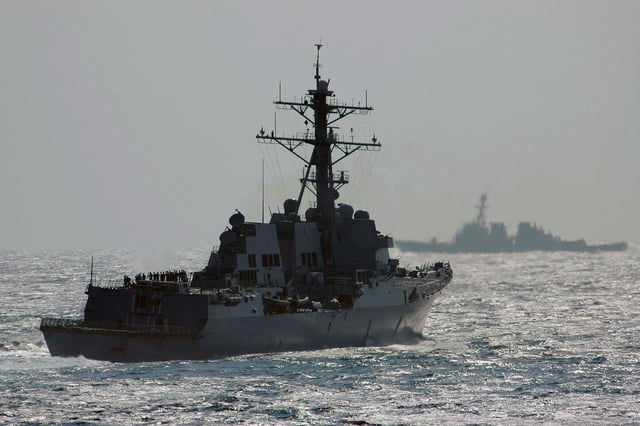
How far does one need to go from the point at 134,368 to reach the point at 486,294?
55537 millimetres

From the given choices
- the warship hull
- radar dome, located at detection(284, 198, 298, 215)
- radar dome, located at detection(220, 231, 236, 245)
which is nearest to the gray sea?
the warship hull

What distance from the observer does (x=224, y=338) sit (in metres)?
44.2

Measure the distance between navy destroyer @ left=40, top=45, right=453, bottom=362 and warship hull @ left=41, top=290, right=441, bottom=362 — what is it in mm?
43

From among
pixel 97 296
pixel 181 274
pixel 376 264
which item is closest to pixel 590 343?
pixel 376 264

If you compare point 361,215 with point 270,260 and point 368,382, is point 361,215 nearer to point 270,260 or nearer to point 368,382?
point 270,260

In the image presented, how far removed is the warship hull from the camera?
43.5m

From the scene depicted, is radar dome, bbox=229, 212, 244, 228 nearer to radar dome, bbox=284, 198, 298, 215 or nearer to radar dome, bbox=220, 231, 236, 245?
radar dome, bbox=220, 231, 236, 245

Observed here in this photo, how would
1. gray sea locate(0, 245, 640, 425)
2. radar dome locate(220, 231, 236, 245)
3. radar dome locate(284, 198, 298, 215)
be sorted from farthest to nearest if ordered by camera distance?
radar dome locate(284, 198, 298, 215)
radar dome locate(220, 231, 236, 245)
gray sea locate(0, 245, 640, 425)

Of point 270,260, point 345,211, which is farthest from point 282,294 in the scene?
point 345,211

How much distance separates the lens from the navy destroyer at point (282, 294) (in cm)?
4378

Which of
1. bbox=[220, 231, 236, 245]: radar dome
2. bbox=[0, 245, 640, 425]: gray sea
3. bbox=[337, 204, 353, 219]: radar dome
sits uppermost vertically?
bbox=[337, 204, 353, 219]: radar dome

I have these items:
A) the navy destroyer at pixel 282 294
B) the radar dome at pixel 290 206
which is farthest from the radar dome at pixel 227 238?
the radar dome at pixel 290 206

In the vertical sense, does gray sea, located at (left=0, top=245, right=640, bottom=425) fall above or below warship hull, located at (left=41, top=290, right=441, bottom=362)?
below

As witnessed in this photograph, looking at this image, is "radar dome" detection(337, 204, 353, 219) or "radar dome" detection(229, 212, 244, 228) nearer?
"radar dome" detection(229, 212, 244, 228)
